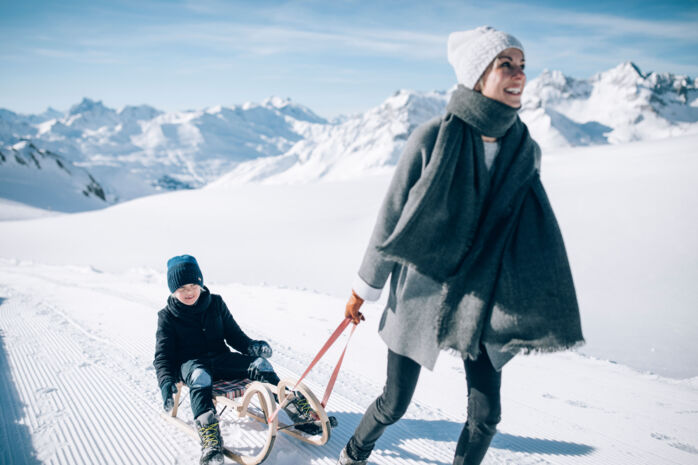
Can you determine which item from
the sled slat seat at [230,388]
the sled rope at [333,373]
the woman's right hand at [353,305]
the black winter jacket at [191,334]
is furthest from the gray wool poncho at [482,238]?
the black winter jacket at [191,334]

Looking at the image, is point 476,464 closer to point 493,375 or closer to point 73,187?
point 493,375

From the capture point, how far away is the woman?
1729 millimetres

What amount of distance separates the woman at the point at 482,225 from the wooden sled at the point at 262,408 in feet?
3.40

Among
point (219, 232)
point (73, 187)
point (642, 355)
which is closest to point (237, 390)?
point (642, 355)

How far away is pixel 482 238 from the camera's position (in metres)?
1.77

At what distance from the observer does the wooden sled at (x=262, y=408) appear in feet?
8.16

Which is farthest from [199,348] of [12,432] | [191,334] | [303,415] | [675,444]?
[675,444]

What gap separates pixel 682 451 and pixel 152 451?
10.9 feet

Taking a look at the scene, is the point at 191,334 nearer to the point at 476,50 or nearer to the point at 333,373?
the point at 333,373

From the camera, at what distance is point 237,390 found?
Result: 288 cm

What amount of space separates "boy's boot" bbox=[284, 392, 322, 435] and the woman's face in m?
2.08

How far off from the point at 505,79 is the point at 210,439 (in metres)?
2.44

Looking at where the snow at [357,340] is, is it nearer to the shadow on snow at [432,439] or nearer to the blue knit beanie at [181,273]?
the shadow on snow at [432,439]

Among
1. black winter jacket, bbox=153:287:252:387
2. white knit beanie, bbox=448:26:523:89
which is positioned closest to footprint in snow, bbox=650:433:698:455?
white knit beanie, bbox=448:26:523:89
